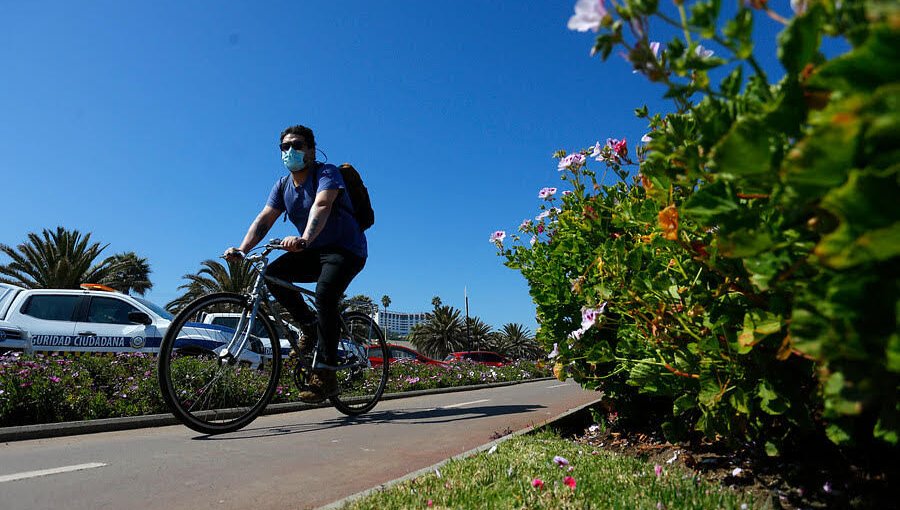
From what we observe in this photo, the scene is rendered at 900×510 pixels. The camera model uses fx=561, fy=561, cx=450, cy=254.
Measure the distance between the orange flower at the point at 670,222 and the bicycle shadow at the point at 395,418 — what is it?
362cm

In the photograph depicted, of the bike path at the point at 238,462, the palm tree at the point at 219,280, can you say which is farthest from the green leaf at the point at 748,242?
the palm tree at the point at 219,280

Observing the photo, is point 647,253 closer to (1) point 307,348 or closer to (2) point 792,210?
(2) point 792,210

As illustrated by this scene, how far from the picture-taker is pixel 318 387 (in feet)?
16.2

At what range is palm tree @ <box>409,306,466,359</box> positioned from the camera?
5747 centimetres

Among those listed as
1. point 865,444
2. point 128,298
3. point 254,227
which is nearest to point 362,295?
point 128,298

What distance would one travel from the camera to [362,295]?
201 feet

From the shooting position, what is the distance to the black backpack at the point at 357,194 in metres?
5.45

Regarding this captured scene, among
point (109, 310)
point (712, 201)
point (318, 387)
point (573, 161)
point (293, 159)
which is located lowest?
point (318, 387)

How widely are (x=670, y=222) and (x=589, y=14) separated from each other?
0.77 m

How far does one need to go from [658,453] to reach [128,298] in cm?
1067

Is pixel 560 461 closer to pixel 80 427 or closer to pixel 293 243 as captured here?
pixel 293 243

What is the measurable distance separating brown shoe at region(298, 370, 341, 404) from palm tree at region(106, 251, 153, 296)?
28118 millimetres

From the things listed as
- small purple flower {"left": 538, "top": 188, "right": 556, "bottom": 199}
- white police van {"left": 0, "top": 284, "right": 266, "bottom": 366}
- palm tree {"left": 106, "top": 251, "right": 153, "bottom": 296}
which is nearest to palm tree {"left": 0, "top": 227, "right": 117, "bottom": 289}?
palm tree {"left": 106, "top": 251, "right": 153, "bottom": 296}

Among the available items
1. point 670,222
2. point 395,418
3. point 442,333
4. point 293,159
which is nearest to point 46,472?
point 293,159
